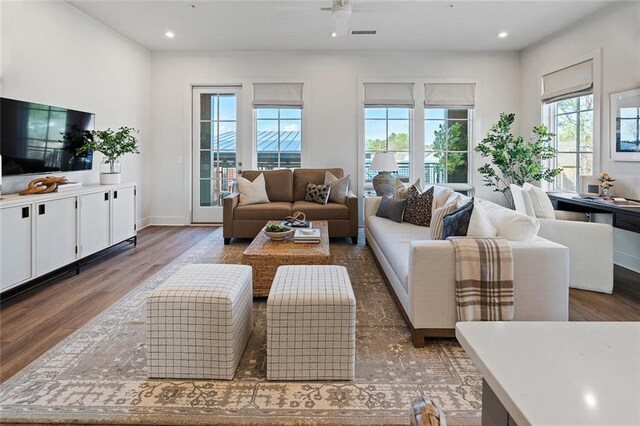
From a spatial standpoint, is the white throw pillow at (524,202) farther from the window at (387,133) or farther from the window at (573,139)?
the window at (387,133)

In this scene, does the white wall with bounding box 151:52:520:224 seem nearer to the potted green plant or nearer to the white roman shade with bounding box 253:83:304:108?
the white roman shade with bounding box 253:83:304:108

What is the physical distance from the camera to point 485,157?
6641 mm

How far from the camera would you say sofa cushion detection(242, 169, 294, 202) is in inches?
233

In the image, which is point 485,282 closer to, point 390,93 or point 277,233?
point 277,233

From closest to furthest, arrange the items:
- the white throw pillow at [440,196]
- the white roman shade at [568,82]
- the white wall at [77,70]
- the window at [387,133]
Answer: the white wall at [77,70]
the white throw pillow at [440,196]
the white roman shade at [568,82]
the window at [387,133]

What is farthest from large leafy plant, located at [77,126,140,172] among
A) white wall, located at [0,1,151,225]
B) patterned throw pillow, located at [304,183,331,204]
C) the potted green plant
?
patterned throw pillow, located at [304,183,331,204]

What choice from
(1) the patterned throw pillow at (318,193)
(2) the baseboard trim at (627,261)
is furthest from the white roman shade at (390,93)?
(2) the baseboard trim at (627,261)

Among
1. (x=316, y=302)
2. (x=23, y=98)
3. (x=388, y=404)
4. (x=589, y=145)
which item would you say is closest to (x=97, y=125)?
(x=23, y=98)

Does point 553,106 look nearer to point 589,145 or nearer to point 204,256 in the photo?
point 589,145

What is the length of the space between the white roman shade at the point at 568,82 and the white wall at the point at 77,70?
599 centimetres

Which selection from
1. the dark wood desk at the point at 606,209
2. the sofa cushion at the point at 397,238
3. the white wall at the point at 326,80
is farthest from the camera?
the white wall at the point at 326,80

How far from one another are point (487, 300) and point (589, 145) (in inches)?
151

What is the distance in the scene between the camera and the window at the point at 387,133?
21.9ft

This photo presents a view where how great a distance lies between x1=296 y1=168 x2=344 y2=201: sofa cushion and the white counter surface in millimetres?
5133
